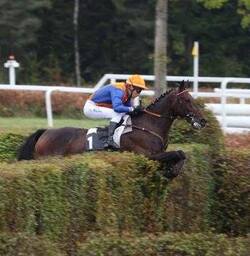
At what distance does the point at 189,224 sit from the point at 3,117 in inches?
433

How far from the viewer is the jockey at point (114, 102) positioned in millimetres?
11594

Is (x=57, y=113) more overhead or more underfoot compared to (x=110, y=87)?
more underfoot

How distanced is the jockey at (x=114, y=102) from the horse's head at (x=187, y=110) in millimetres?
430

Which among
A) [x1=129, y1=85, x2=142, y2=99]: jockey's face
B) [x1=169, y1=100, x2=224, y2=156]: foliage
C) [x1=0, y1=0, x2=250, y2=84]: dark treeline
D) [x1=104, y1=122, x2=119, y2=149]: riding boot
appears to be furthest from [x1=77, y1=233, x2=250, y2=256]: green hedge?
[x1=0, y1=0, x2=250, y2=84]: dark treeline

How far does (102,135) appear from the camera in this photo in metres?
11.5

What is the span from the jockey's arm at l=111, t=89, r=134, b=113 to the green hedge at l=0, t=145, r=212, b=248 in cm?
164

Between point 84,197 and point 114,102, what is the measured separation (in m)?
3.43

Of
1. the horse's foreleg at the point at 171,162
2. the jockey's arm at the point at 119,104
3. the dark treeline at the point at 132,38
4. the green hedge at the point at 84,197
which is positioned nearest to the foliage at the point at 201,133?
the jockey's arm at the point at 119,104

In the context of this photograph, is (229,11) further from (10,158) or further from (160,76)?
(10,158)

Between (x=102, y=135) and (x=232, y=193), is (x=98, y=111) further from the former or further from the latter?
(x=232, y=193)

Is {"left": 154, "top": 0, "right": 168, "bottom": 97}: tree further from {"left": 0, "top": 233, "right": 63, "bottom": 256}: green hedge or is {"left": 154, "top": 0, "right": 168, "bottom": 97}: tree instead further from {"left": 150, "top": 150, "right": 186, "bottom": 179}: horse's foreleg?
{"left": 0, "top": 233, "right": 63, "bottom": 256}: green hedge

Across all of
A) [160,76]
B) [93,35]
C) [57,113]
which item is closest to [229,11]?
[93,35]

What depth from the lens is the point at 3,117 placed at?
831 inches

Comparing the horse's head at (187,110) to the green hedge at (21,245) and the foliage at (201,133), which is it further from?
the green hedge at (21,245)
